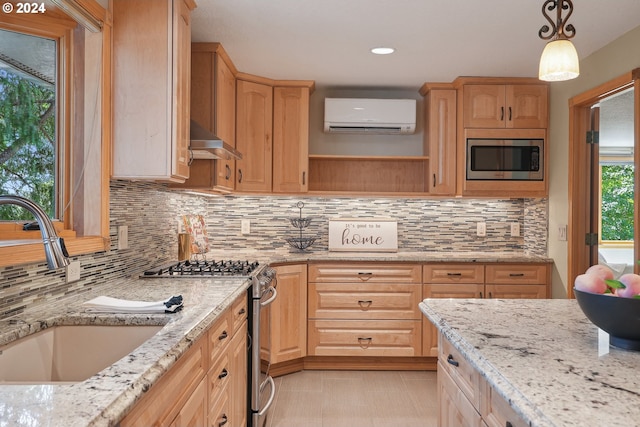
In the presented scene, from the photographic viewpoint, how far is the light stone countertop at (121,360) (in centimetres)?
92

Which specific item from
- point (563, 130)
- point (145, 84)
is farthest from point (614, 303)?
point (563, 130)

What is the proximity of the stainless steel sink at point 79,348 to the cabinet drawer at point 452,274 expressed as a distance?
2.67 metres

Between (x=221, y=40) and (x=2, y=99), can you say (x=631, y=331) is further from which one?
(x=221, y=40)

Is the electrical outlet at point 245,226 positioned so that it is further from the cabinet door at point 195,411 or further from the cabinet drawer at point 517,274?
the cabinet door at point 195,411

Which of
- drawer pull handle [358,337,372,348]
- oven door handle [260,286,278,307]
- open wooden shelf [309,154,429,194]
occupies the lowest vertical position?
drawer pull handle [358,337,372,348]

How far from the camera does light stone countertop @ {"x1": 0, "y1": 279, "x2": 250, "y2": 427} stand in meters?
0.92

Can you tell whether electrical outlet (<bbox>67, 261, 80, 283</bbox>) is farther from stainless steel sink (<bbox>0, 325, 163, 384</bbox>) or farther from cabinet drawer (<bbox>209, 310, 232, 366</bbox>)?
cabinet drawer (<bbox>209, 310, 232, 366</bbox>)

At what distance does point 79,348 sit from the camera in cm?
173

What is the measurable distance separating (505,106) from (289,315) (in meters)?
2.41

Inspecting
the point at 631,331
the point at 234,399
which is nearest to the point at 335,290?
the point at 234,399

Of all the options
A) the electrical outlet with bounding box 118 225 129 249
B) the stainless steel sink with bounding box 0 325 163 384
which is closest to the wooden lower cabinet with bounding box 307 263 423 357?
the electrical outlet with bounding box 118 225 129 249

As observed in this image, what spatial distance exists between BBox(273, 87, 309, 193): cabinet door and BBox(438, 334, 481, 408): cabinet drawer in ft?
7.95

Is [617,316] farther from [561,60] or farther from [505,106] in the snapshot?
[505,106]

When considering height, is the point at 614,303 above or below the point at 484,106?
below
